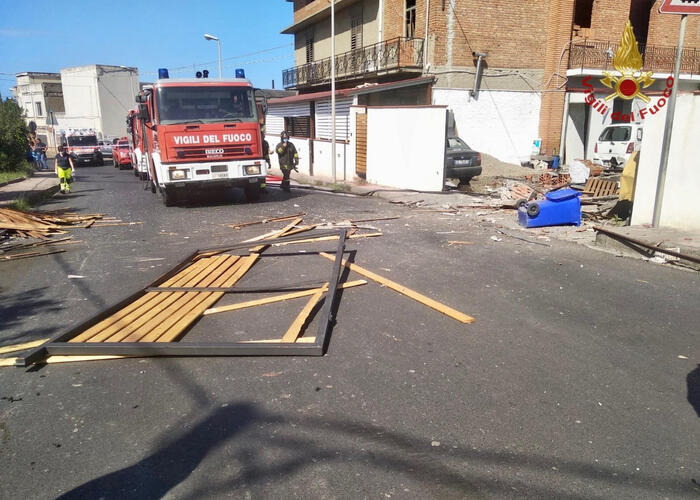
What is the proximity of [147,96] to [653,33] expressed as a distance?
24.8m

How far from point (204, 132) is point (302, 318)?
8573mm

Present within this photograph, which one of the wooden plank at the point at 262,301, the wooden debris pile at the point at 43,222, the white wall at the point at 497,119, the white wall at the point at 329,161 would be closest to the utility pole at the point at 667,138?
the wooden plank at the point at 262,301

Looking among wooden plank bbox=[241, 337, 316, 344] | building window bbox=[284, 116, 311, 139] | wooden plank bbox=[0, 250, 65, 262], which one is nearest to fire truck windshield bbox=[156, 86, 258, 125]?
wooden plank bbox=[0, 250, 65, 262]

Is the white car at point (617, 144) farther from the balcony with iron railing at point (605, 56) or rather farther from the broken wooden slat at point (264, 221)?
the broken wooden slat at point (264, 221)

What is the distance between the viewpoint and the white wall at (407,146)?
15.1 metres

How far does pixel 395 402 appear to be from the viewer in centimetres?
354

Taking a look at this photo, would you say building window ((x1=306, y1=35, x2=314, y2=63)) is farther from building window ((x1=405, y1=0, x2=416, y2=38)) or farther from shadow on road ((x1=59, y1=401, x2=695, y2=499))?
shadow on road ((x1=59, y1=401, x2=695, y2=499))

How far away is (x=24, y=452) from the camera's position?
305 cm

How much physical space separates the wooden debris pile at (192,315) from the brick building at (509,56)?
1617 cm

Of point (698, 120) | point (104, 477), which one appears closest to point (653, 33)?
point (698, 120)

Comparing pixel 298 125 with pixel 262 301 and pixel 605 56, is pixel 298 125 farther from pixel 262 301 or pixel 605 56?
pixel 262 301

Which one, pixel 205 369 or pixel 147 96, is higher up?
pixel 147 96

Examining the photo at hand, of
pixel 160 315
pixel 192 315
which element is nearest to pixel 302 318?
pixel 192 315

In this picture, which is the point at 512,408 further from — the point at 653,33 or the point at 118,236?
the point at 653,33
